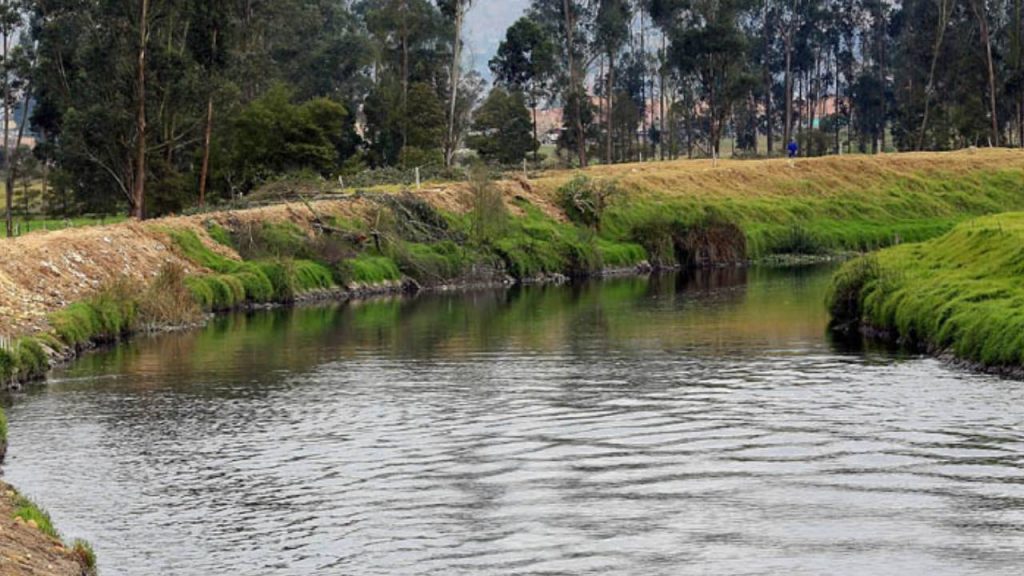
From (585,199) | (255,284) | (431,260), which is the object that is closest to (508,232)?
(431,260)

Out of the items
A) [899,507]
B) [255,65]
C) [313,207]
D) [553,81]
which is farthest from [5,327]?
[553,81]

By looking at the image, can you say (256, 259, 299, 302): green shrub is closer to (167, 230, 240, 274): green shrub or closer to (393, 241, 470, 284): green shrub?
(167, 230, 240, 274): green shrub

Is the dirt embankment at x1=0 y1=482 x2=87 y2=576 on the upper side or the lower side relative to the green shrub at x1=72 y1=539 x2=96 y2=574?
upper

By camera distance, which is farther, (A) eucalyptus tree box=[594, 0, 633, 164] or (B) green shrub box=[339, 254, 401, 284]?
(A) eucalyptus tree box=[594, 0, 633, 164]

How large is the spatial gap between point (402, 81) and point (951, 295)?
9260 cm

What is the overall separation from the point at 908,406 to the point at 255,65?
74.0 m

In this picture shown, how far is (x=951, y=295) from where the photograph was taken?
5462 cm

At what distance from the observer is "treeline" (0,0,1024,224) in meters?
95.1

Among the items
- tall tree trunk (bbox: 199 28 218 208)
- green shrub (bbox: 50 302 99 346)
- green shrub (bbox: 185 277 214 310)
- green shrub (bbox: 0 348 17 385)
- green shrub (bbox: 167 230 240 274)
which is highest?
tall tree trunk (bbox: 199 28 218 208)

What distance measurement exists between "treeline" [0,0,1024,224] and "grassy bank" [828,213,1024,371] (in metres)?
43.5

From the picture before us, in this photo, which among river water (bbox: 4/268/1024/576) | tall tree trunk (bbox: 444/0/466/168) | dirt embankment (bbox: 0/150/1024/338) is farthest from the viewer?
tall tree trunk (bbox: 444/0/466/168)

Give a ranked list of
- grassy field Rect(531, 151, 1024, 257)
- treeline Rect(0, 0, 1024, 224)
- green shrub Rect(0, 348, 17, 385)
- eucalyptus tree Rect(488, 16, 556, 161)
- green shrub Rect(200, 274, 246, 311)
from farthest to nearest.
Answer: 1. eucalyptus tree Rect(488, 16, 556, 161)
2. grassy field Rect(531, 151, 1024, 257)
3. treeline Rect(0, 0, 1024, 224)
4. green shrub Rect(200, 274, 246, 311)
5. green shrub Rect(0, 348, 17, 385)

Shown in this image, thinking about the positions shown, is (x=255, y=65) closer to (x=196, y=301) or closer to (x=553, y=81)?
(x=196, y=301)

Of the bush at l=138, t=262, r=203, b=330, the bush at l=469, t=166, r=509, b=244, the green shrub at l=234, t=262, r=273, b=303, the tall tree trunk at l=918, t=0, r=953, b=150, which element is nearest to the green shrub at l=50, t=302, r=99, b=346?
the bush at l=138, t=262, r=203, b=330
